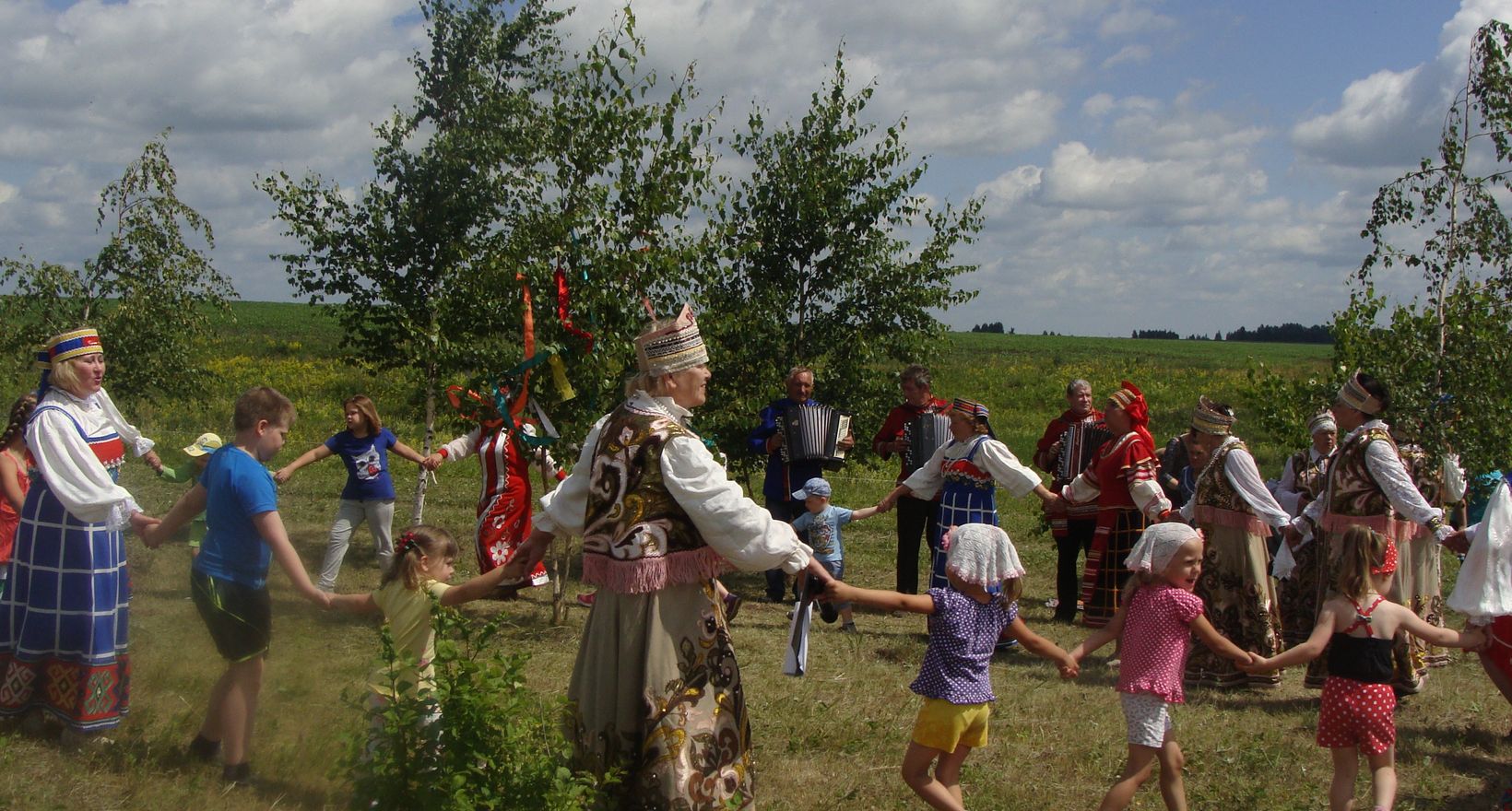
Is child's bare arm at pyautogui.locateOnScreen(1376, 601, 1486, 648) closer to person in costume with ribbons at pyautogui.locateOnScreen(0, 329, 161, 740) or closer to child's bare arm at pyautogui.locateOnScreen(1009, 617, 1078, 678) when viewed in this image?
child's bare arm at pyautogui.locateOnScreen(1009, 617, 1078, 678)

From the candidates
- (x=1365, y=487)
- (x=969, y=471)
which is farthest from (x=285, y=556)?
(x=1365, y=487)

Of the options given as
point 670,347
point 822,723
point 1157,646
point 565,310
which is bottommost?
point 822,723

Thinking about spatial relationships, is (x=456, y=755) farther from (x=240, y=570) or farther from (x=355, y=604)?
(x=240, y=570)

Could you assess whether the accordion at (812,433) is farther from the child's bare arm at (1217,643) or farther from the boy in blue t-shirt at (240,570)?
the boy in blue t-shirt at (240,570)

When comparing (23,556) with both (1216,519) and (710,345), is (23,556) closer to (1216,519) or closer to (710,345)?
(710,345)

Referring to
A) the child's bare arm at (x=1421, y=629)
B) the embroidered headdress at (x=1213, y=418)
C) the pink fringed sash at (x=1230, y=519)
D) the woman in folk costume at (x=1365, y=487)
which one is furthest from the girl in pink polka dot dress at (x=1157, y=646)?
the embroidered headdress at (x=1213, y=418)

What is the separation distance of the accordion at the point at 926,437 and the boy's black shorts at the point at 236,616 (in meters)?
5.56

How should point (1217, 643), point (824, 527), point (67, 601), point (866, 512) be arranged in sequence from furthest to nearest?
point (824, 527), point (866, 512), point (67, 601), point (1217, 643)

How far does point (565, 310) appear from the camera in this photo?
8.09m

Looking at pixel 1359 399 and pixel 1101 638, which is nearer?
pixel 1101 638

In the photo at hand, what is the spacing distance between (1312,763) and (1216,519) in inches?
81.0

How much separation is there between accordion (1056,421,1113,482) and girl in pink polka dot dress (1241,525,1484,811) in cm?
438

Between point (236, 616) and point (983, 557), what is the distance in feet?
9.32

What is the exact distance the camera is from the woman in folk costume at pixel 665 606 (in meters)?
4.07
